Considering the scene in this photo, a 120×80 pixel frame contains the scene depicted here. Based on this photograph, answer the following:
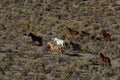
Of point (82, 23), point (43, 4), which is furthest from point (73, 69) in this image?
point (43, 4)

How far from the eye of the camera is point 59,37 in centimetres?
2600

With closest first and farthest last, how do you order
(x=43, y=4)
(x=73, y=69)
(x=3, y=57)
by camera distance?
(x=73, y=69)
(x=3, y=57)
(x=43, y=4)

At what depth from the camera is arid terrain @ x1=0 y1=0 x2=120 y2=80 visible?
19.6 metres

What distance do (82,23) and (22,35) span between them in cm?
532

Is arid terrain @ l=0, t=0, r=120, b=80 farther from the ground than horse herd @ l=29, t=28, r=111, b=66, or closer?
closer

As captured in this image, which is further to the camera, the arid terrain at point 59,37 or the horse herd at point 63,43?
the horse herd at point 63,43

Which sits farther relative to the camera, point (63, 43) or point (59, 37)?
point (59, 37)

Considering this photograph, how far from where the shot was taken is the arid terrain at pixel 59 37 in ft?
64.2

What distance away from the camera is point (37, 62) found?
2077 centimetres

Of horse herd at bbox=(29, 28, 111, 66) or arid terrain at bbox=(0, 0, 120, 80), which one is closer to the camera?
arid terrain at bbox=(0, 0, 120, 80)

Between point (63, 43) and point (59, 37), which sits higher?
point (63, 43)

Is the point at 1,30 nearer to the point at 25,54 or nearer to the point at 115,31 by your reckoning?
the point at 25,54

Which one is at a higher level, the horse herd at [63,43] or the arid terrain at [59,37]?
the horse herd at [63,43]

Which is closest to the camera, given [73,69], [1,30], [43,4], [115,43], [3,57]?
[73,69]
